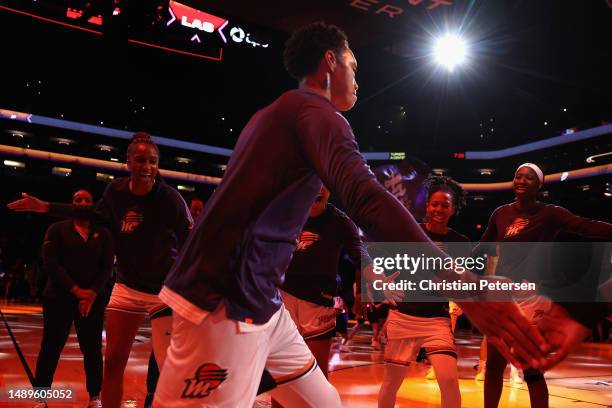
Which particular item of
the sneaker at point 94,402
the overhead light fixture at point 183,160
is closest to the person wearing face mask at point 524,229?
the sneaker at point 94,402

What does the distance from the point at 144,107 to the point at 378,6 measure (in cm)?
2490

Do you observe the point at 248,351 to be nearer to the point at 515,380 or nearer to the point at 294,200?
the point at 294,200

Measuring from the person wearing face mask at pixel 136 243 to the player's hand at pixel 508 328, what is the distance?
3.29m

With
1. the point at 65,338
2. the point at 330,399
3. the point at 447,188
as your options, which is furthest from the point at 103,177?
the point at 330,399

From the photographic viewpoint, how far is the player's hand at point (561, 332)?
156 centimetres

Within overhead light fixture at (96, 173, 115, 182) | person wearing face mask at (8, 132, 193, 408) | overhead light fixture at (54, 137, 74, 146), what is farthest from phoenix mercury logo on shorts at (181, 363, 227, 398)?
overhead light fixture at (96, 173, 115, 182)

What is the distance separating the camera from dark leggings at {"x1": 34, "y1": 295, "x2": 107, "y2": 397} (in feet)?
16.8

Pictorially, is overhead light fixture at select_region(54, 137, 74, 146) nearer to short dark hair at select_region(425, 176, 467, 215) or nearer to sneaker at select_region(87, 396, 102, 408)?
sneaker at select_region(87, 396, 102, 408)

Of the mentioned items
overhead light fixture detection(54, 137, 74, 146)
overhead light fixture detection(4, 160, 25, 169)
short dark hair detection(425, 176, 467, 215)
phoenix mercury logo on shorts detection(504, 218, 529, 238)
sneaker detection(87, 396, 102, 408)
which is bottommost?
sneaker detection(87, 396, 102, 408)

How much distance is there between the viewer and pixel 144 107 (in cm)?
3073

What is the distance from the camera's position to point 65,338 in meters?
5.27

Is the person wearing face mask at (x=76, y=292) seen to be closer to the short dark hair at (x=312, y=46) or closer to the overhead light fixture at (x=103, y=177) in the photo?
the short dark hair at (x=312, y=46)

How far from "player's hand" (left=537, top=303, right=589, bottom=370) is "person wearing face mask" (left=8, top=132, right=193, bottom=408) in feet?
10.3

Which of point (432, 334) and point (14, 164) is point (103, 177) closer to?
point (14, 164)
